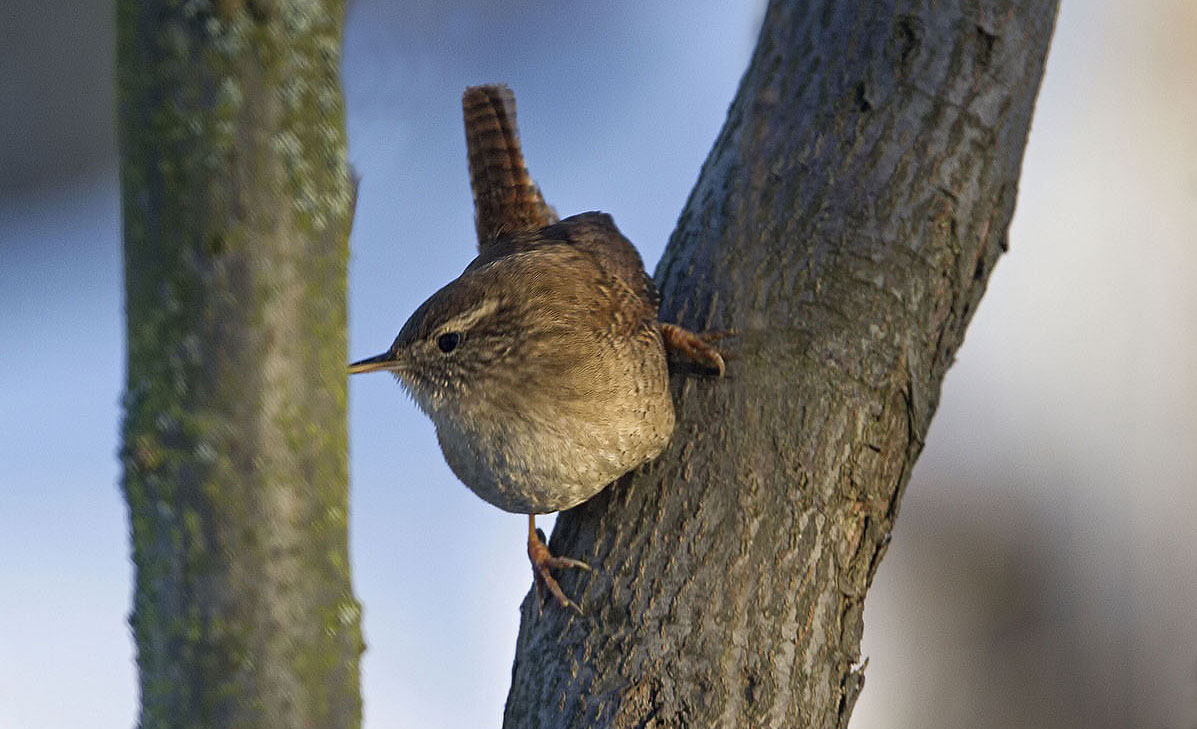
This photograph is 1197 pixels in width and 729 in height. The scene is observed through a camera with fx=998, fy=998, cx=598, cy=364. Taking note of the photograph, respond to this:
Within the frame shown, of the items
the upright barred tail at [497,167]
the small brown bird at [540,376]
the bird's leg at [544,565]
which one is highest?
the upright barred tail at [497,167]

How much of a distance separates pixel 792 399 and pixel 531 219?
2.99ft

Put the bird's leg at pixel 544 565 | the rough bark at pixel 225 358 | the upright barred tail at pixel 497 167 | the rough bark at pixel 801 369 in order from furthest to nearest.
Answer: the upright barred tail at pixel 497 167, the bird's leg at pixel 544 565, the rough bark at pixel 801 369, the rough bark at pixel 225 358

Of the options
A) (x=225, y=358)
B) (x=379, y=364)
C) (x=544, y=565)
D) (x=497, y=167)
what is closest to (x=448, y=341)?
(x=379, y=364)

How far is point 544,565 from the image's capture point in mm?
2139

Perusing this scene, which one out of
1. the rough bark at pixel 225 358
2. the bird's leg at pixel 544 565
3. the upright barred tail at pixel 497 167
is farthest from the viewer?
the upright barred tail at pixel 497 167

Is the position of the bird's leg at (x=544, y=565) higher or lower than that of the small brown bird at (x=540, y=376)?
lower

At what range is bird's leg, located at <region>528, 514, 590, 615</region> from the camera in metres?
2.07

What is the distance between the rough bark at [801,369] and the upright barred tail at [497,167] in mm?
452

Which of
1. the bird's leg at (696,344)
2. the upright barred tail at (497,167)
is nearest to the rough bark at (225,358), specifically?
the bird's leg at (696,344)

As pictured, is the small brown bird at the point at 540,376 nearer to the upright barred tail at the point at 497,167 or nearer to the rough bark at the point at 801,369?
the rough bark at the point at 801,369

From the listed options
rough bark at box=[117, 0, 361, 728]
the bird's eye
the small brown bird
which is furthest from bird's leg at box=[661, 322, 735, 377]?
rough bark at box=[117, 0, 361, 728]

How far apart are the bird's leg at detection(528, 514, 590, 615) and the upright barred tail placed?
0.84 m

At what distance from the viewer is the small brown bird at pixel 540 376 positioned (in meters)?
2.03

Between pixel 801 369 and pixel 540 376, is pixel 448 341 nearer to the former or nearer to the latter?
pixel 540 376
